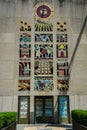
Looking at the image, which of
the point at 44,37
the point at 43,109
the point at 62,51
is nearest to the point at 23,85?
the point at 43,109

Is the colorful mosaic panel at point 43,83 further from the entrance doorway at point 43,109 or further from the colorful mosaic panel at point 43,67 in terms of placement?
the entrance doorway at point 43,109

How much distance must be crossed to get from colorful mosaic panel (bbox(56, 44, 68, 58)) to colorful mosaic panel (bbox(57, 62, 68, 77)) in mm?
876

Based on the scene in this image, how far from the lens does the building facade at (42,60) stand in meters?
26.2

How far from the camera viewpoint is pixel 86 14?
28516 mm

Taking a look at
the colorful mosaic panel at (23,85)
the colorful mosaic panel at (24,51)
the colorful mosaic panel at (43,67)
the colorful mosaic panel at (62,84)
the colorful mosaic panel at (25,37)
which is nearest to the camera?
the colorful mosaic panel at (23,85)

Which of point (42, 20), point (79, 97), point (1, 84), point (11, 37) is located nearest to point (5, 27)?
point (11, 37)

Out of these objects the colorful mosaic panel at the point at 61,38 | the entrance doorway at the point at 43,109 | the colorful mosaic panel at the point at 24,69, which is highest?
the colorful mosaic panel at the point at 61,38

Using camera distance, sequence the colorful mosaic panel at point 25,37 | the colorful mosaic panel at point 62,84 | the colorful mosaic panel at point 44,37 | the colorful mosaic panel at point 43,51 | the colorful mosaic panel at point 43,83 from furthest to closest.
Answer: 1. the colorful mosaic panel at point 44,37
2. the colorful mosaic panel at point 25,37
3. the colorful mosaic panel at point 43,51
4. the colorful mosaic panel at point 62,84
5. the colorful mosaic panel at point 43,83

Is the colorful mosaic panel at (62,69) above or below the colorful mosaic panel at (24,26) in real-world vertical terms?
below

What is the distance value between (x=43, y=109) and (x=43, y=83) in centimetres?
262

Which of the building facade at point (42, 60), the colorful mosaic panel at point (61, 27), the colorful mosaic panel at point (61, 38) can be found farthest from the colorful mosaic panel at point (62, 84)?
the colorful mosaic panel at point (61, 27)

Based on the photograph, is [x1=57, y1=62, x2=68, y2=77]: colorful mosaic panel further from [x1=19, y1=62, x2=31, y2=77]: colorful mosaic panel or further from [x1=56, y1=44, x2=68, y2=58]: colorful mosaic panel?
[x1=19, y1=62, x2=31, y2=77]: colorful mosaic panel

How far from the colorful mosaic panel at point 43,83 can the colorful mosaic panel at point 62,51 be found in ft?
8.82

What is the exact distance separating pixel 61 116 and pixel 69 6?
11.9m
